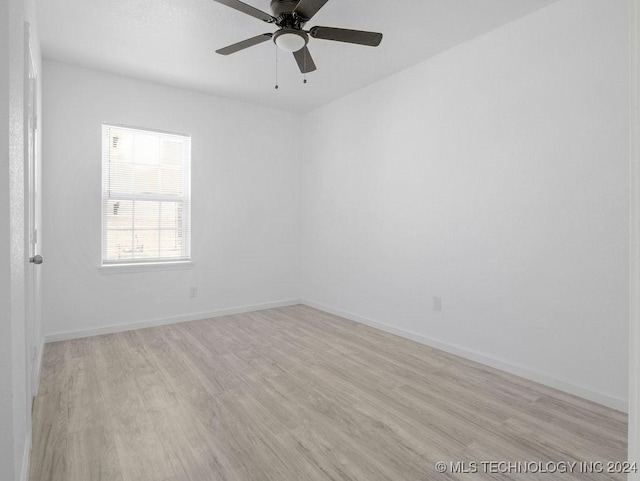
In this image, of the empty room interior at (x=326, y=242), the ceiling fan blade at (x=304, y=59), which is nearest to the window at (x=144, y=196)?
the empty room interior at (x=326, y=242)

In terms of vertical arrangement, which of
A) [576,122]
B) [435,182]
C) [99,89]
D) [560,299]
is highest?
[99,89]

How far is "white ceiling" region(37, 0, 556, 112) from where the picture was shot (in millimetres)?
2590

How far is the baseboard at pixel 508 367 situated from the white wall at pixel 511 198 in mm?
12

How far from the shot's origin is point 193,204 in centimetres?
429

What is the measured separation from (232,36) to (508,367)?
3463 mm

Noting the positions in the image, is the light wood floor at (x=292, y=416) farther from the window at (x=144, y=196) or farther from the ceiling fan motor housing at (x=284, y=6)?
the ceiling fan motor housing at (x=284, y=6)

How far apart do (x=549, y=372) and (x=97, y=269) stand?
4147mm

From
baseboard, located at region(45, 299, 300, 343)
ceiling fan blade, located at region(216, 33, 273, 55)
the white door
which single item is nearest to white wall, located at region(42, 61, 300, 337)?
baseboard, located at region(45, 299, 300, 343)

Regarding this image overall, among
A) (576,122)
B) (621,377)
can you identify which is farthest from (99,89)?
(621,377)

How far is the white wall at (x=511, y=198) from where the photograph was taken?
232 centimetres

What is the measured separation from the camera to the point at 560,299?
2539mm

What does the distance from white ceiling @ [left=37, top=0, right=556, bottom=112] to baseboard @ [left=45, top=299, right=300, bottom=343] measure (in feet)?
8.64

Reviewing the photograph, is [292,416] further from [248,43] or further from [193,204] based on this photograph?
[193,204]

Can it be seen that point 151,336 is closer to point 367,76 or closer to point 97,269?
point 97,269
